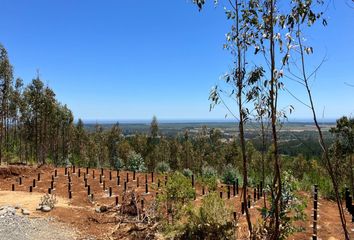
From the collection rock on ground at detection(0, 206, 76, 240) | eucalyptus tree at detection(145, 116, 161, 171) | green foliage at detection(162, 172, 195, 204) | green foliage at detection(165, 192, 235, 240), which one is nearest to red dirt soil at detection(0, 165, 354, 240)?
rock on ground at detection(0, 206, 76, 240)

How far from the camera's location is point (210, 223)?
7.70 metres

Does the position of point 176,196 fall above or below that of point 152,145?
above

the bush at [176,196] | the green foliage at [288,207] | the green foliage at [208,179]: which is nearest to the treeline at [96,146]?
the green foliage at [208,179]

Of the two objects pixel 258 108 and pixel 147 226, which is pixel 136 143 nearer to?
pixel 147 226

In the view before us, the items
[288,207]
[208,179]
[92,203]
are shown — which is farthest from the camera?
[208,179]

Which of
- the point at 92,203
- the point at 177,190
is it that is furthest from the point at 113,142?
the point at 177,190

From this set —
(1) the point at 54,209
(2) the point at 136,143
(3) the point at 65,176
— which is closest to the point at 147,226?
(1) the point at 54,209

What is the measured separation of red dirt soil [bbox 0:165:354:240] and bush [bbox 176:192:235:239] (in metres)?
0.93

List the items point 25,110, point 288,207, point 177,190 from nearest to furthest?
point 288,207 → point 177,190 → point 25,110

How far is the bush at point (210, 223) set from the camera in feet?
24.9

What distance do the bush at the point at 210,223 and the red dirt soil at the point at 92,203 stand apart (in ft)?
3.05

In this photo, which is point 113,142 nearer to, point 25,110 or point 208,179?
point 25,110

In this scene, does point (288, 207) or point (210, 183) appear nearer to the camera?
point (288, 207)

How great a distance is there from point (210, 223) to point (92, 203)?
619 centimetres
